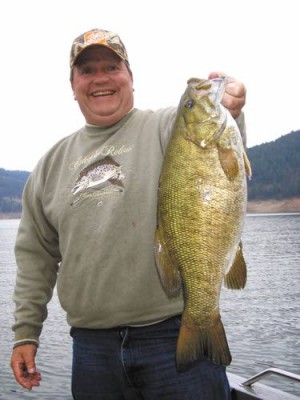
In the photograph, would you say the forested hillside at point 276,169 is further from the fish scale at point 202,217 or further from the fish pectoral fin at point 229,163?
the fish pectoral fin at point 229,163

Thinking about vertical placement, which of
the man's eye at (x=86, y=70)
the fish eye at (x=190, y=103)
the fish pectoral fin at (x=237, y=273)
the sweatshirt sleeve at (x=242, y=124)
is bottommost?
the fish pectoral fin at (x=237, y=273)

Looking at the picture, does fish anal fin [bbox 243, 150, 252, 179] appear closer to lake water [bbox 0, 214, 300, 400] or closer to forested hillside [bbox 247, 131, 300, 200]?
lake water [bbox 0, 214, 300, 400]

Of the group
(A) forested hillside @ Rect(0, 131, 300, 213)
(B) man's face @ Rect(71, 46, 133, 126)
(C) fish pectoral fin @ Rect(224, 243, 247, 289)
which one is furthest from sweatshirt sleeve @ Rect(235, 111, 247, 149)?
(A) forested hillside @ Rect(0, 131, 300, 213)

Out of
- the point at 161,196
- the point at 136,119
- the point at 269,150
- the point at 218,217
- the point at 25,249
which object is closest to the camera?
the point at 218,217

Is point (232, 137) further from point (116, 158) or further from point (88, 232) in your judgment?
point (88, 232)

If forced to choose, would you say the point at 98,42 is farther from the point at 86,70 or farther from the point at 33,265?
the point at 33,265

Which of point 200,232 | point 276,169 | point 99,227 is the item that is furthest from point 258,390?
point 276,169

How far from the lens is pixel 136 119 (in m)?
3.36

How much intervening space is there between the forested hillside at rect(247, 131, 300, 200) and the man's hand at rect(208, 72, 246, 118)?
111 meters

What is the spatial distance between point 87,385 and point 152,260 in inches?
36.7

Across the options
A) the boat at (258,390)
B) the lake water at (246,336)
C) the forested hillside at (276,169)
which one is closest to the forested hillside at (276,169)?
the forested hillside at (276,169)

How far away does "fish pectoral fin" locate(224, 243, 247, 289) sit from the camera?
2.63 metres

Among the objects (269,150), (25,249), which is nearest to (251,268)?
(25,249)

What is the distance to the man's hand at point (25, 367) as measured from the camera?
339 centimetres
